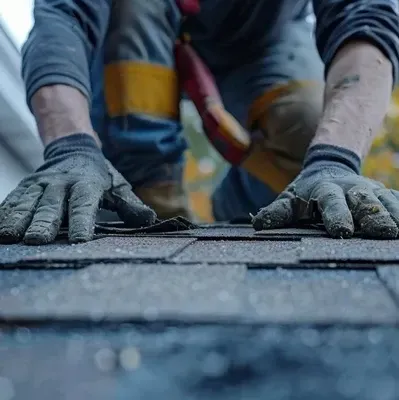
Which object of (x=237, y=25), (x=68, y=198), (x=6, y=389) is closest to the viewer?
(x=6, y=389)

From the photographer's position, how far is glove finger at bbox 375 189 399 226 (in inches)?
39.8

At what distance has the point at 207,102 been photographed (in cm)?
199

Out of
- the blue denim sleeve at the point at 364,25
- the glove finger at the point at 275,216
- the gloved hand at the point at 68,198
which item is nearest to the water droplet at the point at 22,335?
the gloved hand at the point at 68,198

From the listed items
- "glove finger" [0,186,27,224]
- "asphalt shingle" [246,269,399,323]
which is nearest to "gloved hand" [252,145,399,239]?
"asphalt shingle" [246,269,399,323]

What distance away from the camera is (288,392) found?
1.21ft

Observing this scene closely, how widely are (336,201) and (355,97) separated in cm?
51

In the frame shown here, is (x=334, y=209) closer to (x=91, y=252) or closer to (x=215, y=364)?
(x=91, y=252)

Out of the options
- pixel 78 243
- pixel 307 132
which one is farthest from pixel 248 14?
pixel 78 243

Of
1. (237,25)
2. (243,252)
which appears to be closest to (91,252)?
(243,252)

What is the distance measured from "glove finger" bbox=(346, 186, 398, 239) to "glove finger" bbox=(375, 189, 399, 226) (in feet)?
0.05

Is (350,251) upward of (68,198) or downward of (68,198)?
downward

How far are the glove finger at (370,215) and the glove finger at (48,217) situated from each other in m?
0.56

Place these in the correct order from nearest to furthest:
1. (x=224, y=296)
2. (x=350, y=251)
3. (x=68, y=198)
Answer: (x=224, y=296) < (x=350, y=251) < (x=68, y=198)

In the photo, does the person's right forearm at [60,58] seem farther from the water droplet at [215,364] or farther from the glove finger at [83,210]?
the water droplet at [215,364]
